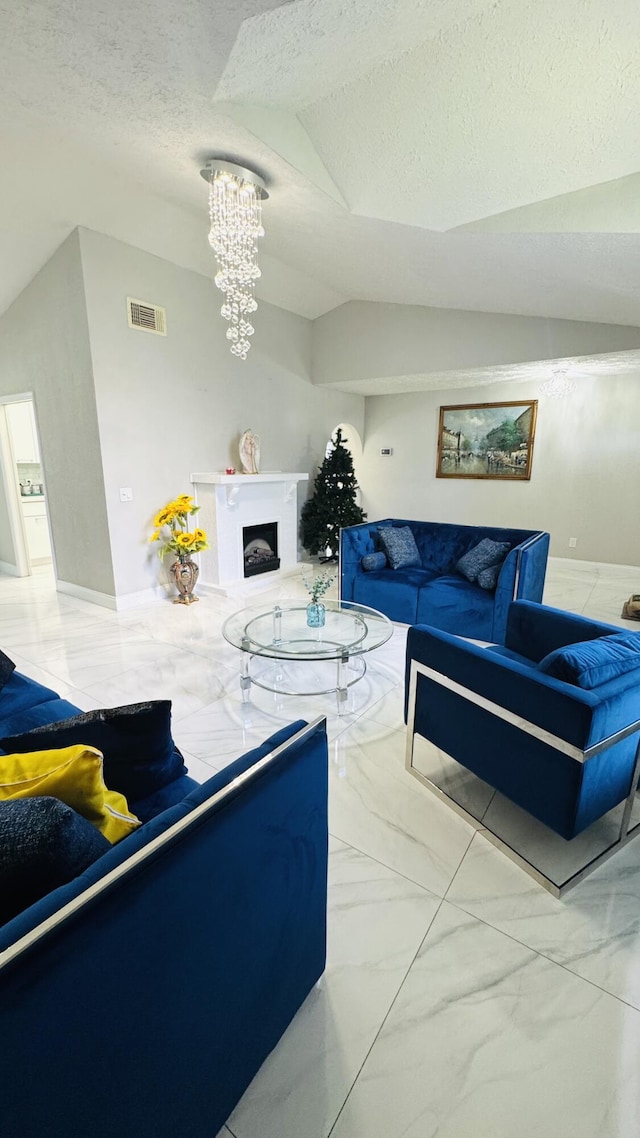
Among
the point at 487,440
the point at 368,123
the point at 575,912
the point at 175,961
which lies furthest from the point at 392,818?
the point at 487,440

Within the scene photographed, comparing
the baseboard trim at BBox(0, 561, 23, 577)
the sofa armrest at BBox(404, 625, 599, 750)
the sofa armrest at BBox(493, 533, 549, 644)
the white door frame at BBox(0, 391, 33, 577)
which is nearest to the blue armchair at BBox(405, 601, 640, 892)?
the sofa armrest at BBox(404, 625, 599, 750)

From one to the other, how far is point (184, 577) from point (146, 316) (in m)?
2.42

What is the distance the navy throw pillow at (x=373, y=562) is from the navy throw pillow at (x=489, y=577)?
2.98 ft

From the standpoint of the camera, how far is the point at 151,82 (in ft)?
6.84

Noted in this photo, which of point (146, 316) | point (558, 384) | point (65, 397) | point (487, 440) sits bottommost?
point (487, 440)

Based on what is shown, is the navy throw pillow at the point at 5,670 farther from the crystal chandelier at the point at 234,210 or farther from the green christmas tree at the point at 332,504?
the green christmas tree at the point at 332,504

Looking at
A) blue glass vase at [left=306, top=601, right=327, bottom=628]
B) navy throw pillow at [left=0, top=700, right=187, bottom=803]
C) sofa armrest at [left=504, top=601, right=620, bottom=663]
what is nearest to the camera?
navy throw pillow at [left=0, top=700, right=187, bottom=803]

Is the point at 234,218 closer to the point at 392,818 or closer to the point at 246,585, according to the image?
the point at 246,585

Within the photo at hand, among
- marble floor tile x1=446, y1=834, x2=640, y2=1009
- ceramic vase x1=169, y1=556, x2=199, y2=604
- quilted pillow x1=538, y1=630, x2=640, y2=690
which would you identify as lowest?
marble floor tile x1=446, y1=834, x2=640, y2=1009

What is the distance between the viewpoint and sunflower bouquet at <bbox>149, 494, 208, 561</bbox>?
462 centimetres

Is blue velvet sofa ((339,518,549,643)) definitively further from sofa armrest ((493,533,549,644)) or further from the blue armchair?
the blue armchair

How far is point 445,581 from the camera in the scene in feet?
12.6

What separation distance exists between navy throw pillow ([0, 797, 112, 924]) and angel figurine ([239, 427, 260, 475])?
4732 millimetres

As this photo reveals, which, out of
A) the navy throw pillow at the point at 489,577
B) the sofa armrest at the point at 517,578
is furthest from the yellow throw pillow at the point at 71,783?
the navy throw pillow at the point at 489,577
